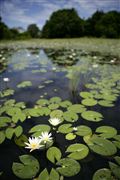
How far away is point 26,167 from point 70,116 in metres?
0.85

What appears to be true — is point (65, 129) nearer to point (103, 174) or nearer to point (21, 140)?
point (21, 140)

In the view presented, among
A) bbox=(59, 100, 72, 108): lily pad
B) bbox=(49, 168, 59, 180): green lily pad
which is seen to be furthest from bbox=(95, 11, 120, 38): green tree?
bbox=(49, 168, 59, 180): green lily pad

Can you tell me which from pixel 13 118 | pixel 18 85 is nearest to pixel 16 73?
pixel 18 85

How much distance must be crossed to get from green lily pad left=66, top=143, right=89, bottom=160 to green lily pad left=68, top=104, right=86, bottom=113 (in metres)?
0.68

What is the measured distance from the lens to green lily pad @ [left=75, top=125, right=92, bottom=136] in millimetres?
1729

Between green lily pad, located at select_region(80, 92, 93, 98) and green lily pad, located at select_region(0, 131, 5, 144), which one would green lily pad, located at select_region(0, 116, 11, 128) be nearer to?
green lily pad, located at select_region(0, 131, 5, 144)

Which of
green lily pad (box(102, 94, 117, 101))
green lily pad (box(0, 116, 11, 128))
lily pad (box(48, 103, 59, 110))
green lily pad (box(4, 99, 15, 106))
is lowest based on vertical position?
green lily pad (box(0, 116, 11, 128))

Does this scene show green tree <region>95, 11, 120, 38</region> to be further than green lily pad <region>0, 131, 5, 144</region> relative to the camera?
Yes

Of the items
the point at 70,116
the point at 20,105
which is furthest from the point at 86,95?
the point at 20,105

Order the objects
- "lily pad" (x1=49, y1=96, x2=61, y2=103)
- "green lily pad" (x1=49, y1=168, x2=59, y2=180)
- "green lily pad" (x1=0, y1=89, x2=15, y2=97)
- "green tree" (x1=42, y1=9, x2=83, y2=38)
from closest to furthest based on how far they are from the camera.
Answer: "green lily pad" (x1=49, y1=168, x2=59, y2=180) < "lily pad" (x1=49, y1=96, x2=61, y2=103) < "green lily pad" (x1=0, y1=89, x2=15, y2=97) < "green tree" (x1=42, y1=9, x2=83, y2=38)

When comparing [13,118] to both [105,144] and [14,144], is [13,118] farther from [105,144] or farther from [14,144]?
[105,144]

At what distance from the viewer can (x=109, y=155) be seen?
144 cm

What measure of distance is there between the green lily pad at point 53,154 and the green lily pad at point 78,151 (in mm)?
83

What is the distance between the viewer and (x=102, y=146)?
1525 mm
